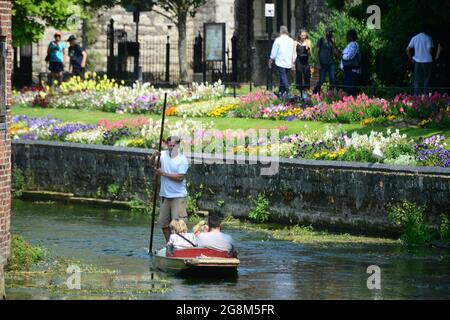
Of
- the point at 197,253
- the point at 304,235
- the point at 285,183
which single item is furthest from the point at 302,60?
the point at 197,253

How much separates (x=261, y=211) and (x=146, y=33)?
26.8 m

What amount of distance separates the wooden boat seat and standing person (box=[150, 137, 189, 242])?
1.85 meters

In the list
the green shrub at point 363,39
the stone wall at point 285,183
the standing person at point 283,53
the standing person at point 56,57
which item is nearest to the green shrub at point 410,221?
the stone wall at point 285,183

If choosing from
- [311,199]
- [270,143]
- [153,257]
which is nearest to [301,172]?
[311,199]

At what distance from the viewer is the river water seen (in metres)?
20.3

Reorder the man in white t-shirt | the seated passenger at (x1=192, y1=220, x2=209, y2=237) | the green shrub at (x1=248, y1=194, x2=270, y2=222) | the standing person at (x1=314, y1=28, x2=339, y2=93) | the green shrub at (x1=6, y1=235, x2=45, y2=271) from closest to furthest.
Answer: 1. the green shrub at (x1=6, y1=235, x2=45, y2=271)
2. the seated passenger at (x1=192, y1=220, x2=209, y2=237)
3. the green shrub at (x1=248, y1=194, x2=270, y2=222)
4. the man in white t-shirt
5. the standing person at (x1=314, y1=28, x2=339, y2=93)

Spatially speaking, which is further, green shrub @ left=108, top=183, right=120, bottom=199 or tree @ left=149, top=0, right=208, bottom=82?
tree @ left=149, top=0, right=208, bottom=82

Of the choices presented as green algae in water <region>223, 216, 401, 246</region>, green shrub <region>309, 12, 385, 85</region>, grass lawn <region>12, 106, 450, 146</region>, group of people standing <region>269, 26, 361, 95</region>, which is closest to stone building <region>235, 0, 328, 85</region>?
green shrub <region>309, 12, 385, 85</region>

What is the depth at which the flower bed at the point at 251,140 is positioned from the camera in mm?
26812

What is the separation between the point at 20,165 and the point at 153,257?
10.2 meters

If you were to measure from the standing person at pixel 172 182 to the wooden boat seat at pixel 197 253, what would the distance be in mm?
1853

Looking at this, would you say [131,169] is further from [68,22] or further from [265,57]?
[265,57]

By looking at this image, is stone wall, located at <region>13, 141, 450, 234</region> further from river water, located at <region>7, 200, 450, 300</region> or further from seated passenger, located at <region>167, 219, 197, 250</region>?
seated passenger, located at <region>167, 219, 197, 250</region>

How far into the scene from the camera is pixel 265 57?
154ft
